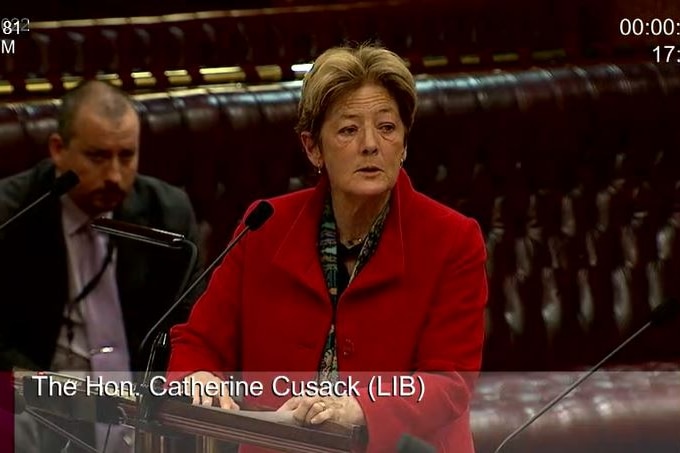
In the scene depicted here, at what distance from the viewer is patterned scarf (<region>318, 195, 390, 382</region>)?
2.09 meters

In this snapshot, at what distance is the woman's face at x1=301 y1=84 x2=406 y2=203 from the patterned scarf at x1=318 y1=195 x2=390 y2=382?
0.20 ft

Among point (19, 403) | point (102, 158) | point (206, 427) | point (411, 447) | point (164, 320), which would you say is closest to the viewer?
Answer: point (411, 447)

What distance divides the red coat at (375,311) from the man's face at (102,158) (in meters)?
0.61

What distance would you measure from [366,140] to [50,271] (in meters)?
0.86

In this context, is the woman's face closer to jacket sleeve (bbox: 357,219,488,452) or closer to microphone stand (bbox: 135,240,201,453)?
jacket sleeve (bbox: 357,219,488,452)

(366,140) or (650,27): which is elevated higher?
(650,27)

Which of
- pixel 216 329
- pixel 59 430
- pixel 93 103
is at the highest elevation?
pixel 93 103

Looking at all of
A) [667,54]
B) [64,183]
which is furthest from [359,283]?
[667,54]

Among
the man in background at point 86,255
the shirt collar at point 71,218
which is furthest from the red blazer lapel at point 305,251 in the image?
the shirt collar at point 71,218

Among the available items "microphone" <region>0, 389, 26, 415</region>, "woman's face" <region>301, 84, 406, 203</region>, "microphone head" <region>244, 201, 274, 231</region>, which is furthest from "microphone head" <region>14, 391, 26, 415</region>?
"woman's face" <region>301, 84, 406, 203</region>

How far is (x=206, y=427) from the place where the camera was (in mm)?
1766

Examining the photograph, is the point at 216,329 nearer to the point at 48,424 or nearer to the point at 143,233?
the point at 143,233

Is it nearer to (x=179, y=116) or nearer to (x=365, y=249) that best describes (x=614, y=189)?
(x=179, y=116)

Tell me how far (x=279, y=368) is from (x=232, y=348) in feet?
0.22
